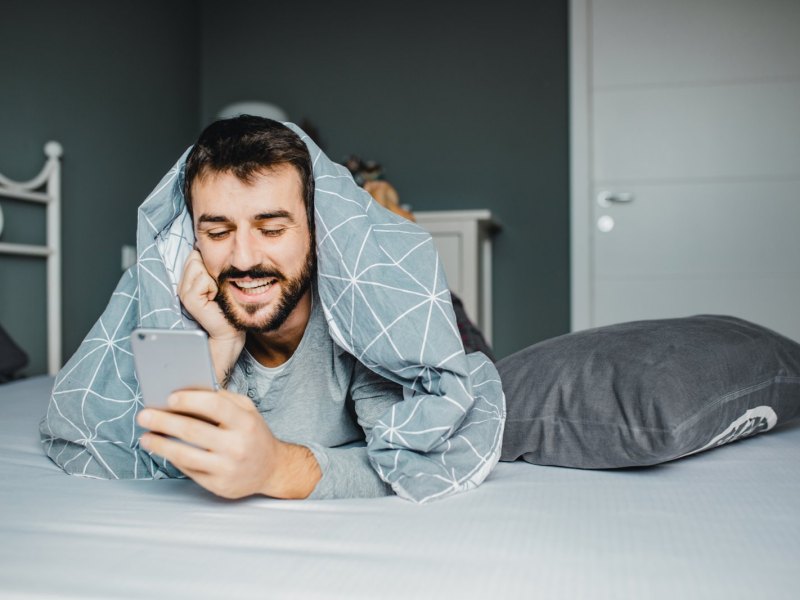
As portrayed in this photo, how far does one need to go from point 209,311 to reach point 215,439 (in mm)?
327

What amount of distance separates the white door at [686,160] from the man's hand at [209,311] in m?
1.97

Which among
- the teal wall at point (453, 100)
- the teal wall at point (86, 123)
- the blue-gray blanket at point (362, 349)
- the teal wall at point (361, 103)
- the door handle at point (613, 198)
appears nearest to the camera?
the blue-gray blanket at point (362, 349)

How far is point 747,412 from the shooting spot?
1003 millimetres

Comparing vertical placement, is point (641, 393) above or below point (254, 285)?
below

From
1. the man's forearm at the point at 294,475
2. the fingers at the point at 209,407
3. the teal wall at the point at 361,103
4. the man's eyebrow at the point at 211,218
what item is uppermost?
the teal wall at the point at 361,103

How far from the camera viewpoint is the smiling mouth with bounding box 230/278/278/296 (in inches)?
37.1

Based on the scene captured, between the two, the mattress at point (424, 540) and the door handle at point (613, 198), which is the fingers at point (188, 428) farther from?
the door handle at point (613, 198)

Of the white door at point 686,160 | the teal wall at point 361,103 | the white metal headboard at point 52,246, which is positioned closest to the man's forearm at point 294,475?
the white metal headboard at point 52,246

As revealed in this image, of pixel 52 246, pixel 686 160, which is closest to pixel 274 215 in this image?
pixel 52 246

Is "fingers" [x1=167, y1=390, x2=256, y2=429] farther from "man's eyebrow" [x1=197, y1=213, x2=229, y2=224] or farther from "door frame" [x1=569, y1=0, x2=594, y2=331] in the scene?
"door frame" [x1=569, y1=0, x2=594, y2=331]

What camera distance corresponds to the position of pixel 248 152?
0.92 m

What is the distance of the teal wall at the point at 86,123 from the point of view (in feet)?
6.70

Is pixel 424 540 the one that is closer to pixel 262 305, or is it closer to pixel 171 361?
pixel 171 361

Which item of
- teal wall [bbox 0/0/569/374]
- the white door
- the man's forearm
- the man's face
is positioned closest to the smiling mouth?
the man's face
